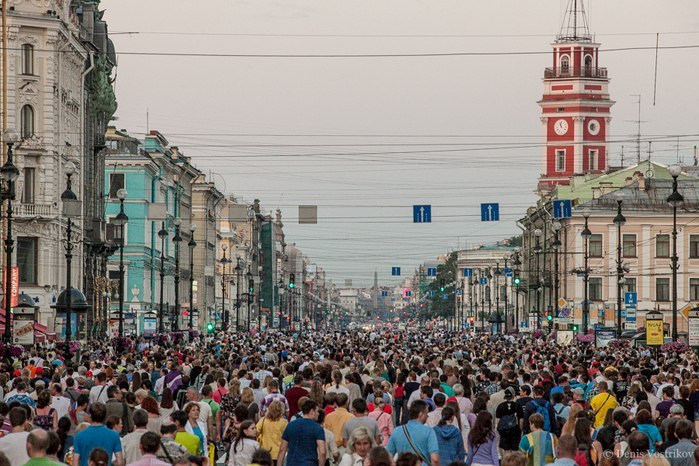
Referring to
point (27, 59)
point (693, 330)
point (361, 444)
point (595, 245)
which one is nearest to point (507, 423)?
point (361, 444)

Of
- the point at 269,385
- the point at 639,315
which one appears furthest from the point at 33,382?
the point at 639,315

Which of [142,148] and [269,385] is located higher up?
[142,148]

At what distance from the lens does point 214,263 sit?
159 meters

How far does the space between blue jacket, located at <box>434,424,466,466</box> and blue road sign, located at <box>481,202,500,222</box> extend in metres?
53.4

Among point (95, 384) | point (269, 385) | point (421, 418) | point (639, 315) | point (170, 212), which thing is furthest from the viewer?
point (170, 212)

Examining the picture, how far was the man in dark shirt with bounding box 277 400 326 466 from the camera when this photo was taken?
57.1ft

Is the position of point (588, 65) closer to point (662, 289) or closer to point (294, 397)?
point (662, 289)

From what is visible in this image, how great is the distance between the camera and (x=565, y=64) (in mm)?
149750

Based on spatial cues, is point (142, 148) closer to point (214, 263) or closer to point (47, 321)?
point (214, 263)

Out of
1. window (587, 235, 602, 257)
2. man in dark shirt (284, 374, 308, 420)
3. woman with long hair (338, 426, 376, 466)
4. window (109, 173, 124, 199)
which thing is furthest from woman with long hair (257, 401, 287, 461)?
window (587, 235, 602, 257)

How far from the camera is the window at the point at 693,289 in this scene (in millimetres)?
115250

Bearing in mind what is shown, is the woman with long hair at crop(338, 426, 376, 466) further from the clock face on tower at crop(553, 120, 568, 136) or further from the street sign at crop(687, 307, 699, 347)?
the clock face on tower at crop(553, 120, 568, 136)

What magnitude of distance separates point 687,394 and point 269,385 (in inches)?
226

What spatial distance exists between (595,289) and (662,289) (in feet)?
16.0
